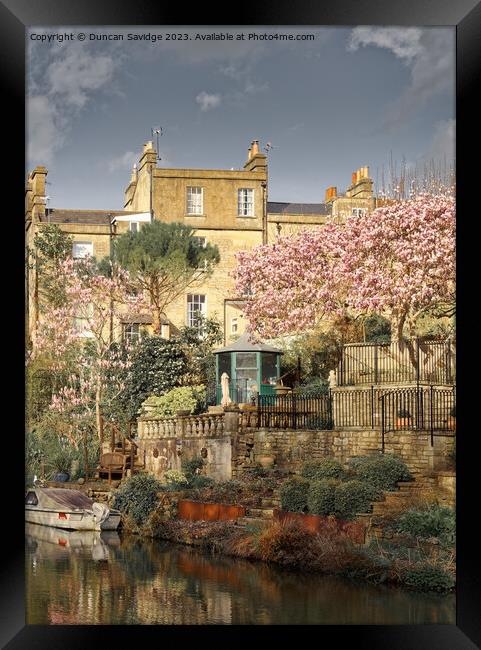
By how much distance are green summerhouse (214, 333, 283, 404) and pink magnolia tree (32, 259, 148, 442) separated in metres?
0.96

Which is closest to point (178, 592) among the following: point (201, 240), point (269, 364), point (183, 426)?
point (183, 426)

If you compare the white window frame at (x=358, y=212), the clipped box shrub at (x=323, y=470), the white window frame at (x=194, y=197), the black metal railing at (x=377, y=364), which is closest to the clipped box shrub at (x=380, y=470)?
the clipped box shrub at (x=323, y=470)

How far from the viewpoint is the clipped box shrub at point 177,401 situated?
449 inches

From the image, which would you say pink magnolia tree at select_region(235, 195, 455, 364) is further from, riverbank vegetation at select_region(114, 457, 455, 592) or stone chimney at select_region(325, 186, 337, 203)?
riverbank vegetation at select_region(114, 457, 455, 592)

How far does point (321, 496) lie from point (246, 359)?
156cm

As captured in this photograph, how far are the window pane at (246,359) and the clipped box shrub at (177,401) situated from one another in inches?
21.6

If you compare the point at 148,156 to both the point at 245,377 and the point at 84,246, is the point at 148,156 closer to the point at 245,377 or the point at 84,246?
the point at 84,246

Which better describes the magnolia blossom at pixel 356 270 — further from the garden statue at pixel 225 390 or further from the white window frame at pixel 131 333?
the white window frame at pixel 131 333

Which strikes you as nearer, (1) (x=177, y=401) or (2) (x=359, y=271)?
(1) (x=177, y=401)

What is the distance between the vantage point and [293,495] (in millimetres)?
10914
